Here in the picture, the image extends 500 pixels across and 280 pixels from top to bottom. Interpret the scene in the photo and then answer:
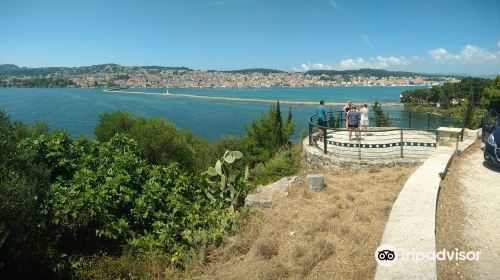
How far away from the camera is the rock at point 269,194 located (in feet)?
26.8

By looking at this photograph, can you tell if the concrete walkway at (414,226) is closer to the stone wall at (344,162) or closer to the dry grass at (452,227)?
the dry grass at (452,227)

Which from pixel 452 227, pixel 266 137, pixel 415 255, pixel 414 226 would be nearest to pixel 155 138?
pixel 266 137

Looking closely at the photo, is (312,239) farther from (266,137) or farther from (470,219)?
(266,137)

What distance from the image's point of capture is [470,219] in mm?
5723

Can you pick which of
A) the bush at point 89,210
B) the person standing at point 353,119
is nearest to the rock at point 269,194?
the bush at point 89,210

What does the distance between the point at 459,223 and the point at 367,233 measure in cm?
138

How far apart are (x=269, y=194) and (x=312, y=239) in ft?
10.5

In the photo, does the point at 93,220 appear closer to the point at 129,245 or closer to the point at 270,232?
the point at 129,245

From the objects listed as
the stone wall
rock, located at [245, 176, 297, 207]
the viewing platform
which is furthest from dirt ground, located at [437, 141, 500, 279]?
rock, located at [245, 176, 297, 207]

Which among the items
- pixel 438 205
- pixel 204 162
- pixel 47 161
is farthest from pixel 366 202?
pixel 204 162

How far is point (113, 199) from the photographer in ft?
26.6

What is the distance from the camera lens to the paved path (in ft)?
14.7

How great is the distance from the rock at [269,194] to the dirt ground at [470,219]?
11.2 feet

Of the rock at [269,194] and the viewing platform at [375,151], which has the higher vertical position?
the viewing platform at [375,151]
